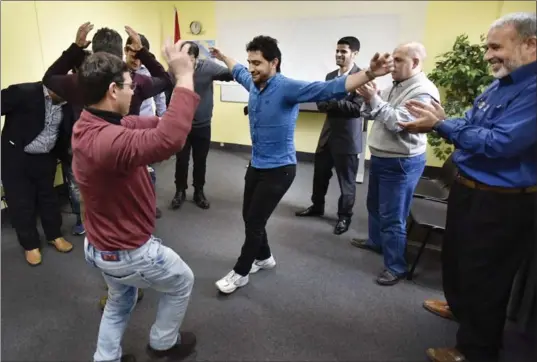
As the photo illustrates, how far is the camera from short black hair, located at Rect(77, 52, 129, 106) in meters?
1.12

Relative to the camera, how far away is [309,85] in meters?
1.70

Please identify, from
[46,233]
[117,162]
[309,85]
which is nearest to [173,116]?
[117,162]

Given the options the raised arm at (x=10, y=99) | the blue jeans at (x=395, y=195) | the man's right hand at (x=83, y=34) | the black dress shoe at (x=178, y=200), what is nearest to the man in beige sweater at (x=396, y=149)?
the blue jeans at (x=395, y=195)

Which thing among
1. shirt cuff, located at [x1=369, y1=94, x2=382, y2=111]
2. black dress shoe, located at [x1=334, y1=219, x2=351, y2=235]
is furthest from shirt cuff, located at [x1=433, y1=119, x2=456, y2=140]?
black dress shoe, located at [x1=334, y1=219, x2=351, y2=235]

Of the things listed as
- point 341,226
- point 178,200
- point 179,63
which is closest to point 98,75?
point 179,63

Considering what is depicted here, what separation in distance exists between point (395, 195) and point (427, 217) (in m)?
0.34

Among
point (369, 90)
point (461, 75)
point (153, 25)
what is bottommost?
point (369, 90)

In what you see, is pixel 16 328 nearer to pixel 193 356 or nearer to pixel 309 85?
pixel 193 356

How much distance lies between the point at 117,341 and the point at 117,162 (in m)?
0.83

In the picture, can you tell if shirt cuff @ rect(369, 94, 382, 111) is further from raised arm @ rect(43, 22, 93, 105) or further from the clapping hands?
raised arm @ rect(43, 22, 93, 105)

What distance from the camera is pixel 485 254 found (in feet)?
4.71

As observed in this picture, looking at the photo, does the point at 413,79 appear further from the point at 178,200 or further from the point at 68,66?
the point at 178,200

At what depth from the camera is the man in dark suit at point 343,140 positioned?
264 centimetres

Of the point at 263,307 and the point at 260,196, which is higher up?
the point at 260,196
